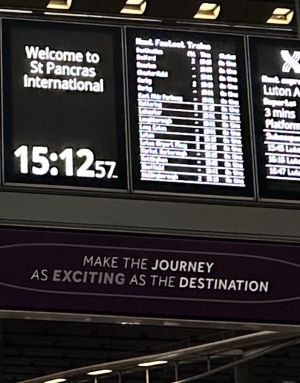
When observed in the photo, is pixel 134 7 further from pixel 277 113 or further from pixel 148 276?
pixel 148 276

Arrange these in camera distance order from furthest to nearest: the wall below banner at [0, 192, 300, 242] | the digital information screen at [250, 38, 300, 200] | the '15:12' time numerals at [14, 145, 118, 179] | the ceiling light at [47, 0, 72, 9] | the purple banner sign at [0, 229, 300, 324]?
the ceiling light at [47, 0, 72, 9] < the digital information screen at [250, 38, 300, 200] < the '15:12' time numerals at [14, 145, 118, 179] < the wall below banner at [0, 192, 300, 242] < the purple banner sign at [0, 229, 300, 324]

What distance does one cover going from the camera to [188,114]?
274 inches

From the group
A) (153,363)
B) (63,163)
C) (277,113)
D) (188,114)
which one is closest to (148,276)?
(63,163)

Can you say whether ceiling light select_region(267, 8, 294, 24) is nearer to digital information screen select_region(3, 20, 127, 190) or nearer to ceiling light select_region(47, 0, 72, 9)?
ceiling light select_region(47, 0, 72, 9)

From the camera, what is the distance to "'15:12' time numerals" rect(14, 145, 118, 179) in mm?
6699

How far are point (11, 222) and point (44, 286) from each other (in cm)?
44

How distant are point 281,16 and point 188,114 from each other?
406 centimetres

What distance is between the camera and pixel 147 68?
22.9 ft

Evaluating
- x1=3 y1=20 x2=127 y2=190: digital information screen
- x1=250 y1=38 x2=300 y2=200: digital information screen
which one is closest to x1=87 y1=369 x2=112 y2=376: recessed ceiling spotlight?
x1=250 y1=38 x2=300 y2=200: digital information screen

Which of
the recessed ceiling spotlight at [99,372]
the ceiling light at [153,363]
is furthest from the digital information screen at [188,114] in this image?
the recessed ceiling spotlight at [99,372]

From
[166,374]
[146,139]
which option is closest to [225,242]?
[146,139]

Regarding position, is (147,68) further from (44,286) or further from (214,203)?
(44,286)

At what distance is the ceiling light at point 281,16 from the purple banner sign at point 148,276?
4.06 meters

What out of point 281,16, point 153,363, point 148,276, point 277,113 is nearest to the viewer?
point 148,276
